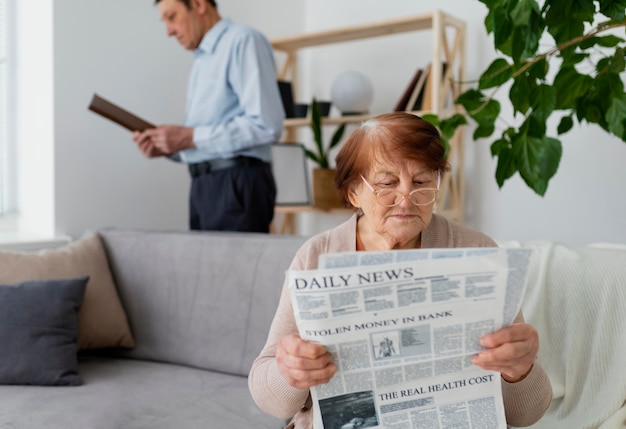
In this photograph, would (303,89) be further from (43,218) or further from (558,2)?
(558,2)

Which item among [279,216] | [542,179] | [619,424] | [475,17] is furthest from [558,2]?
[279,216]

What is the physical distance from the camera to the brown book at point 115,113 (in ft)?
7.84

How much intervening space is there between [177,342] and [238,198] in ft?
1.69

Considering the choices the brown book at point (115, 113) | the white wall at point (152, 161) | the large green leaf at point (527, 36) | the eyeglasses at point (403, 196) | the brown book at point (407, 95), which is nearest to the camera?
the eyeglasses at point (403, 196)

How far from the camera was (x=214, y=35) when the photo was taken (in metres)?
2.48

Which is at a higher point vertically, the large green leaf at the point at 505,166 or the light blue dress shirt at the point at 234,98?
the light blue dress shirt at the point at 234,98

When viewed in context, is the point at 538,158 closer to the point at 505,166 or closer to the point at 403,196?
the point at 505,166

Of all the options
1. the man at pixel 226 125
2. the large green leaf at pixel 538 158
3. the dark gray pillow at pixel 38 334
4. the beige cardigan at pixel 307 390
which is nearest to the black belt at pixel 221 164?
the man at pixel 226 125

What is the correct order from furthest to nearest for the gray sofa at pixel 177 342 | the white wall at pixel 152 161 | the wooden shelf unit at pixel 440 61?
the wooden shelf unit at pixel 440 61
the white wall at pixel 152 161
the gray sofa at pixel 177 342

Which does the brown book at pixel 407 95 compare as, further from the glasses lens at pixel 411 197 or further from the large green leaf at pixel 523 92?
the glasses lens at pixel 411 197

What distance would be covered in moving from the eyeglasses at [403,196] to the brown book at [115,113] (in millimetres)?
1442

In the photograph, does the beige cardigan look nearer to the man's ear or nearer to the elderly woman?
the elderly woman

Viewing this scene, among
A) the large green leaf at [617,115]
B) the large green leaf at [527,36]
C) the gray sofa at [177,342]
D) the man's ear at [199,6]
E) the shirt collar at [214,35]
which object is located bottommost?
the gray sofa at [177,342]

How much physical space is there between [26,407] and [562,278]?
1.28 m
